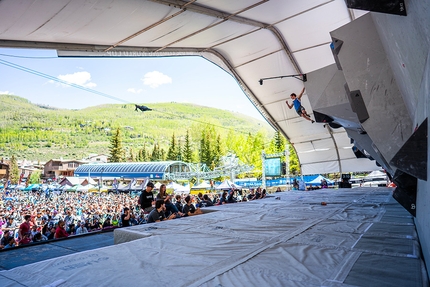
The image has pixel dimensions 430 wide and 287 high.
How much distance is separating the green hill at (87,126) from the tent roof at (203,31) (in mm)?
126592

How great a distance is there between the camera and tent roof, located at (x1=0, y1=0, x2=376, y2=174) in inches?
225

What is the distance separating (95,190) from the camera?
4128 cm

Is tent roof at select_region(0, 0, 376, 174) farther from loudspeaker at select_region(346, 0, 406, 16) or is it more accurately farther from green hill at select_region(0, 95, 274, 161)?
green hill at select_region(0, 95, 274, 161)

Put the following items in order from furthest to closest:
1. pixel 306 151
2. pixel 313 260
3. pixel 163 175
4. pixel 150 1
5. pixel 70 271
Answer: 1. pixel 163 175
2. pixel 306 151
3. pixel 150 1
4. pixel 313 260
5. pixel 70 271

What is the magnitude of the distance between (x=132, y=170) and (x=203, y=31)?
44744mm

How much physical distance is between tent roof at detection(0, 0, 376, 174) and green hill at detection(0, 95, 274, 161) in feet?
415

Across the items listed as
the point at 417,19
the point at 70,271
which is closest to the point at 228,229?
the point at 70,271

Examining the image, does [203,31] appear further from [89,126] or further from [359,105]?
[89,126]

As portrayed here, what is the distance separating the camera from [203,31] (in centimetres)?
895

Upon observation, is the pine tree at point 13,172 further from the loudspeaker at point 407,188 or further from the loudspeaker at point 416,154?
the loudspeaker at point 416,154

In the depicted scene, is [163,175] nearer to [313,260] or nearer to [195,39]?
[195,39]

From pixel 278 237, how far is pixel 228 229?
2.90ft

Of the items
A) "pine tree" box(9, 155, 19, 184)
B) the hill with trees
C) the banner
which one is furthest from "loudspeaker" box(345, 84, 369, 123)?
the hill with trees

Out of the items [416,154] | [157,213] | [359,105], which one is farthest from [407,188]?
[157,213]
